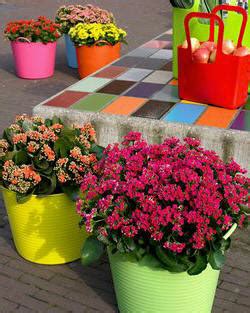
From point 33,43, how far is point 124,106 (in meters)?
3.34

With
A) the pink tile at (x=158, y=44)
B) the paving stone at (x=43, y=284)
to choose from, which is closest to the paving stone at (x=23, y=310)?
the paving stone at (x=43, y=284)

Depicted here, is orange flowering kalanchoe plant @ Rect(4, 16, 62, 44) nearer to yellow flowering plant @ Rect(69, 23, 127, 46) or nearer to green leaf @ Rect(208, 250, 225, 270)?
yellow flowering plant @ Rect(69, 23, 127, 46)

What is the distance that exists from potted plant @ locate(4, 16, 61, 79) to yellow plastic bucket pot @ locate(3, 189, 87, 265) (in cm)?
409

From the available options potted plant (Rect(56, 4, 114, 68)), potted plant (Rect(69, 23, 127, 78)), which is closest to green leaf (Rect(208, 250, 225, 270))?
potted plant (Rect(69, 23, 127, 78))

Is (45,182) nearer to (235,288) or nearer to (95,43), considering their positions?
(235,288)

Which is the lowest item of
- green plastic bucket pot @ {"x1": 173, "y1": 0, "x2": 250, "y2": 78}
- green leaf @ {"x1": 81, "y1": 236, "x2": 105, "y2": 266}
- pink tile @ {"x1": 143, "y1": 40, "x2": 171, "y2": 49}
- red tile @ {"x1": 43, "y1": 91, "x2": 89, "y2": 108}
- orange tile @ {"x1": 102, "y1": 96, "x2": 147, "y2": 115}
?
pink tile @ {"x1": 143, "y1": 40, "x2": 171, "y2": 49}

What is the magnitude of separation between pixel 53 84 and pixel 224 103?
368cm

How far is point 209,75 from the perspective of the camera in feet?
11.9

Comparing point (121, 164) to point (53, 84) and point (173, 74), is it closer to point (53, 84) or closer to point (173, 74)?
point (173, 74)

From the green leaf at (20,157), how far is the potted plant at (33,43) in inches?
161

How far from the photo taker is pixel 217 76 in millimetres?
3588

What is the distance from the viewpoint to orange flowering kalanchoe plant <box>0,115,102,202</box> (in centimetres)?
290

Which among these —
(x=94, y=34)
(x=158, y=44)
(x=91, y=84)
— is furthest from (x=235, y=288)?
(x=94, y=34)

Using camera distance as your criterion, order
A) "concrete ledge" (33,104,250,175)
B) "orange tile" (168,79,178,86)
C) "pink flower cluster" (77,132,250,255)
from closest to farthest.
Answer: "pink flower cluster" (77,132,250,255) < "concrete ledge" (33,104,250,175) < "orange tile" (168,79,178,86)
